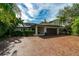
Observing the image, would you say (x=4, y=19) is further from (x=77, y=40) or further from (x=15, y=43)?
(x=77, y=40)

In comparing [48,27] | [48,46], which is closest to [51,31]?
[48,27]

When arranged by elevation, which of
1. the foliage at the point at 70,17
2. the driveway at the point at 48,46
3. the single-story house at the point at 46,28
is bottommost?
the driveway at the point at 48,46

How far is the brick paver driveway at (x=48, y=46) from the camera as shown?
6.64 m

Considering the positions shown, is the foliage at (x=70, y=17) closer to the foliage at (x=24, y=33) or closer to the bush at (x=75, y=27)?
the bush at (x=75, y=27)

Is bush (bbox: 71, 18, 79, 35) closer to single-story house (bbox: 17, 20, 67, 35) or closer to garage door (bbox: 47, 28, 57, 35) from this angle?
single-story house (bbox: 17, 20, 67, 35)

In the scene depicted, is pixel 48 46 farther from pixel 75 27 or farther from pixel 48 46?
pixel 75 27

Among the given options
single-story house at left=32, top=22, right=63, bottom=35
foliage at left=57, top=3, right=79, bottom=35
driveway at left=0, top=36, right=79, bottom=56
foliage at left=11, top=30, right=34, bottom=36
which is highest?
foliage at left=57, top=3, right=79, bottom=35

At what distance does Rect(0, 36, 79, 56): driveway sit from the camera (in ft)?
21.8

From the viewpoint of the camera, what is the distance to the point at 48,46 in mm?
6672

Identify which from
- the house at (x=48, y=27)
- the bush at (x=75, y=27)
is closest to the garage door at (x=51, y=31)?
the house at (x=48, y=27)

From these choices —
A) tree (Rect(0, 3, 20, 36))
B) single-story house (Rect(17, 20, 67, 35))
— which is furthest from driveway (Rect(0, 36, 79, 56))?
tree (Rect(0, 3, 20, 36))

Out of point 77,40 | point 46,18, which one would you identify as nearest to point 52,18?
point 46,18

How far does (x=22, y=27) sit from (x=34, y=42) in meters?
0.30

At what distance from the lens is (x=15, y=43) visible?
21.9 feet
